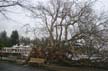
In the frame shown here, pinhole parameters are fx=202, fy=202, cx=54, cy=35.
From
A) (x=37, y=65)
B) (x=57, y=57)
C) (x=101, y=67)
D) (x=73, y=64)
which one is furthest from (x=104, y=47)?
(x=37, y=65)

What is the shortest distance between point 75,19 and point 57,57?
417 centimetres

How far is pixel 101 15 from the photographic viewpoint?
19.7m

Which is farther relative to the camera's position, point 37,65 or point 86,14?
point 86,14

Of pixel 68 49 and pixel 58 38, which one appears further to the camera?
pixel 58 38

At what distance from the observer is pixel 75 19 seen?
2012 cm

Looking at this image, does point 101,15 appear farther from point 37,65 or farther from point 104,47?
point 37,65

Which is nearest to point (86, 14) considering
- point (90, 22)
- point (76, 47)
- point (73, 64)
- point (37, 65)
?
point (90, 22)

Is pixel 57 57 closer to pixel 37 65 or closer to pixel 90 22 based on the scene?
pixel 37 65

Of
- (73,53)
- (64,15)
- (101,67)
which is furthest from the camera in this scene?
(64,15)

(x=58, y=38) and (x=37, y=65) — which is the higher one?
(x=58, y=38)

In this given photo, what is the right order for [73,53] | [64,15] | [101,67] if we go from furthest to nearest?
[64,15] → [73,53] → [101,67]

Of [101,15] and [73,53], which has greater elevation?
[101,15]

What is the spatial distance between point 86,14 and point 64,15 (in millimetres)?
2236

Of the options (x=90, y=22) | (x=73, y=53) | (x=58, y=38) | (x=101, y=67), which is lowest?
(x=101, y=67)
